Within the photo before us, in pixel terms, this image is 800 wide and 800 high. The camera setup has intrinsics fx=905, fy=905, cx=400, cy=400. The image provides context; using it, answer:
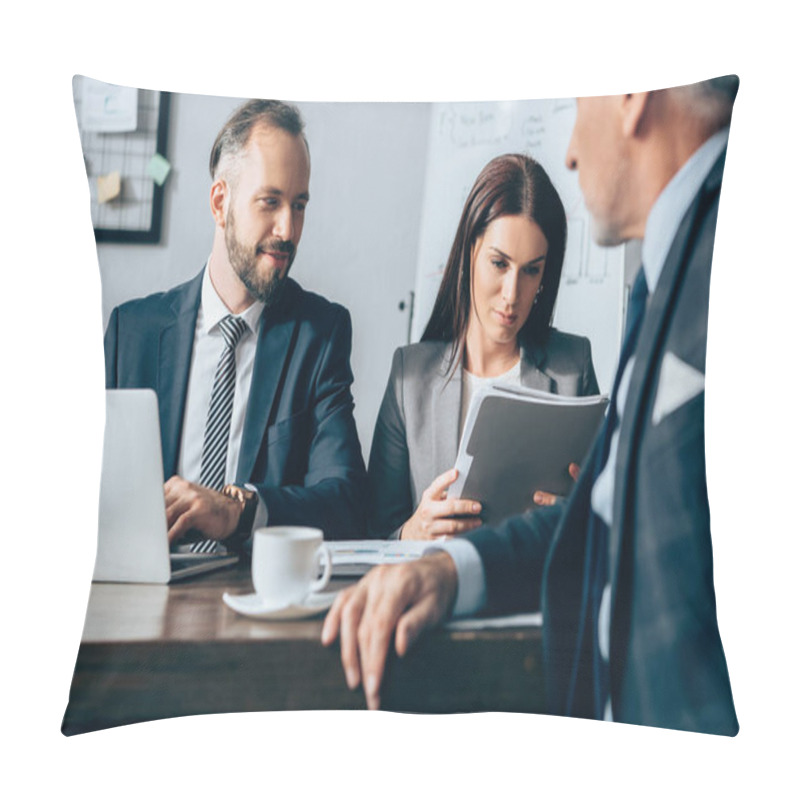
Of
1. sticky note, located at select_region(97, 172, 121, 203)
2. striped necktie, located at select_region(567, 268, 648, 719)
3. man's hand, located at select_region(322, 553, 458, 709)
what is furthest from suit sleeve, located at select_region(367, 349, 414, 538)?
sticky note, located at select_region(97, 172, 121, 203)

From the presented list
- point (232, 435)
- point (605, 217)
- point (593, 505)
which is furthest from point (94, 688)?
point (605, 217)

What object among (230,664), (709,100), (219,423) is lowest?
(230,664)

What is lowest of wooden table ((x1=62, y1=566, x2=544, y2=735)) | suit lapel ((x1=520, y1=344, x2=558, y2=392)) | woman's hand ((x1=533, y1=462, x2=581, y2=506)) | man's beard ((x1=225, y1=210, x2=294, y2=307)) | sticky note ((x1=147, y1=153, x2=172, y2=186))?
wooden table ((x1=62, y1=566, x2=544, y2=735))

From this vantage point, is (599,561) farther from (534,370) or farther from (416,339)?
(416,339)

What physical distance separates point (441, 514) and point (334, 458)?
21cm

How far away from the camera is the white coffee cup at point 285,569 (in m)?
1.51

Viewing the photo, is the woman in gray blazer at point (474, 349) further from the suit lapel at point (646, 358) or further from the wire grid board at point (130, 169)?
the wire grid board at point (130, 169)

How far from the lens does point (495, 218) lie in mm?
1590

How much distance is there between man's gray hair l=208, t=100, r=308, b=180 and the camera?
1576mm

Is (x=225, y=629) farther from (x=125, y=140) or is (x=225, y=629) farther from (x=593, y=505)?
(x=125, y=140)

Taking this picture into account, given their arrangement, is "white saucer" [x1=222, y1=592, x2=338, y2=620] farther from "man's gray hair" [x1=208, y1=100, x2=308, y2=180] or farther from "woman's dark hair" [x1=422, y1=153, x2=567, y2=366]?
"man's gray hair" [x1=208, y1=100, x2=308, y2=180]

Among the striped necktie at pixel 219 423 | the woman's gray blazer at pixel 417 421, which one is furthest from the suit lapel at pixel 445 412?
the striped necktie at pixel 219 423

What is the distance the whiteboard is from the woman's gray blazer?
0.07 metres

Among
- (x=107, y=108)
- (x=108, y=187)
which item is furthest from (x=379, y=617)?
(x=107, y=108)
